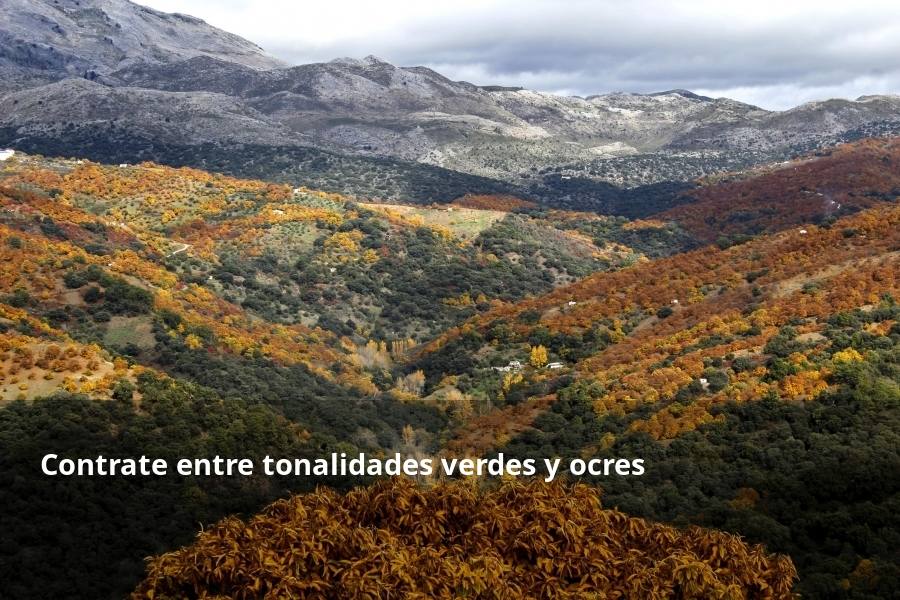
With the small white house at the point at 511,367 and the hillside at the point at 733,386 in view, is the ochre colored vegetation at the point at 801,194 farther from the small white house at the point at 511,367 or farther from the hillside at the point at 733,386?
the small white house at the point at 511,367

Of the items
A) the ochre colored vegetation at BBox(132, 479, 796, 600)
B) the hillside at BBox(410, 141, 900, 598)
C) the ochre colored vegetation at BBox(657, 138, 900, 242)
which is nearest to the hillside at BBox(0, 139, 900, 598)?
the hillside at BBox(410, 141, 900, 598)

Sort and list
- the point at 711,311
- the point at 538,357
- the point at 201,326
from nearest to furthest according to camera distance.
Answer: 1. the point at 711,311
2. the point at 201,326
3. the point at 538,357

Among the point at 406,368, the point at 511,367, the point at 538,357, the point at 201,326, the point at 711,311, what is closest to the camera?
the point at 711,311

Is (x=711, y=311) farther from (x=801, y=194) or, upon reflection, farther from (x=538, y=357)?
(x=801, y=194)

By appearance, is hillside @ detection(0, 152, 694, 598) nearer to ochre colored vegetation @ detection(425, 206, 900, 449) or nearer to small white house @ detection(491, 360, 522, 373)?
small white house @ detection(491, 360, 522, 373)

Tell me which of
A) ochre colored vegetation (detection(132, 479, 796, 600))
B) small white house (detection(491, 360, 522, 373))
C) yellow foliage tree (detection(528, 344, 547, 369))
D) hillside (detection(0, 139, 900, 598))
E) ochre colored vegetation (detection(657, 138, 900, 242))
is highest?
ochre colored vegetation (detection(657, 138, 900, 242))

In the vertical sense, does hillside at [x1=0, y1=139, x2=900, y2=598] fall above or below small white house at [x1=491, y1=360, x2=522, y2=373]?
above

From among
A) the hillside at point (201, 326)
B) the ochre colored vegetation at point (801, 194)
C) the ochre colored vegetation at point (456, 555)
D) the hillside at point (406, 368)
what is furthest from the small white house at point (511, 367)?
the ochre colored vegetation at point (801, 194)

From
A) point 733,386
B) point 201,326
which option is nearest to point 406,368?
point 201,326
